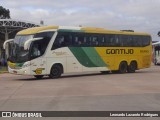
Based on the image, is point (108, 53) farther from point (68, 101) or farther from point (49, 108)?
point (49, 108)

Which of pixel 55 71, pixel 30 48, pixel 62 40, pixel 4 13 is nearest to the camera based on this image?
pixel 30 48

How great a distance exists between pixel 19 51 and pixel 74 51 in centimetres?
404

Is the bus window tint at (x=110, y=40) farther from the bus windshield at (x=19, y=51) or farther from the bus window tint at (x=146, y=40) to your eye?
the bus windshield at (x=19, y=51)

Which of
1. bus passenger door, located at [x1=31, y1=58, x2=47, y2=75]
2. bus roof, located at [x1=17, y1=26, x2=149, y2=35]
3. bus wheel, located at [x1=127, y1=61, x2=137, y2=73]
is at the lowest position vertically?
bus wheel, located at [x1=127, y1=61, x2=137, y2=73]

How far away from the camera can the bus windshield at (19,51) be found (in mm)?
26516

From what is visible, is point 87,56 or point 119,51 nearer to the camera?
point 87,56

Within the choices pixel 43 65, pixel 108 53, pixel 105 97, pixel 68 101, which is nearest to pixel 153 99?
pixel 105 97

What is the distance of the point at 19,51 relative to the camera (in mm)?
26828

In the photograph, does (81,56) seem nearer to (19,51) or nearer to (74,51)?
(74,51)

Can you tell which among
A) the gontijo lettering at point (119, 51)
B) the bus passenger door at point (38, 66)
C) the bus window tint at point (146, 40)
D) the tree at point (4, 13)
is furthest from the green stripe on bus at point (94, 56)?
the tree at point (4, 13)

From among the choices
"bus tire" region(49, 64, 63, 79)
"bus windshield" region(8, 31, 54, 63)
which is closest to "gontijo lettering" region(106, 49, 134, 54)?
"bus tire" region(49, 64, 63, 79)

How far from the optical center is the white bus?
87.5 ft

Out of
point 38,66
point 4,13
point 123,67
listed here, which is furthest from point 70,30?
point 4,13

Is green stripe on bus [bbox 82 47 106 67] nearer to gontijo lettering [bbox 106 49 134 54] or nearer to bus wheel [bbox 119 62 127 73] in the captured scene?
gontijo lettering [bbox 106 49 134 54]
